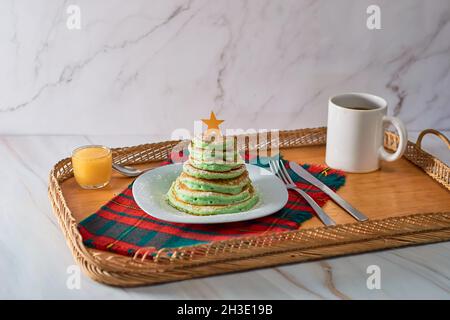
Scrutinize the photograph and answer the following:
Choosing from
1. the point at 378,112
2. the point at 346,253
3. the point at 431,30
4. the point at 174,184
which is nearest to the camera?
the point at 346,253

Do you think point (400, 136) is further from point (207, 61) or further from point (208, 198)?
point (207, 61)

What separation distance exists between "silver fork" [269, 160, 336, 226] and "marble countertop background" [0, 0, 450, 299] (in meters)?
0.35

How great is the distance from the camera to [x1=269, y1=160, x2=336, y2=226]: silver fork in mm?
1211

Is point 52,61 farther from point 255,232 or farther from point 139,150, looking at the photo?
point 255,232

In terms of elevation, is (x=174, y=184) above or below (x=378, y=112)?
below

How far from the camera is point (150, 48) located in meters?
1.68

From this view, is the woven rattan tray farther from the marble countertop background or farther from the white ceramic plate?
the marble countertop background

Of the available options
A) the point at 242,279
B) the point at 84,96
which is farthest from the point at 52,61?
the point at 242,279

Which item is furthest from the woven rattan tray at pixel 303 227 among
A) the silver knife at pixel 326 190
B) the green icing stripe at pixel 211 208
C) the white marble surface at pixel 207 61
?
the white marble surface at pixel 207 61

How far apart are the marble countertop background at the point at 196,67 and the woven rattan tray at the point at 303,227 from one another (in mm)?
217

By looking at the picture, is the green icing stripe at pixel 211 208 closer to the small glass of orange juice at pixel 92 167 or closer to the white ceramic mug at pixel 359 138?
the small glass of orange juice at pixel 92 167

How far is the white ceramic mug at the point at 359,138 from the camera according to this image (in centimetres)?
140
